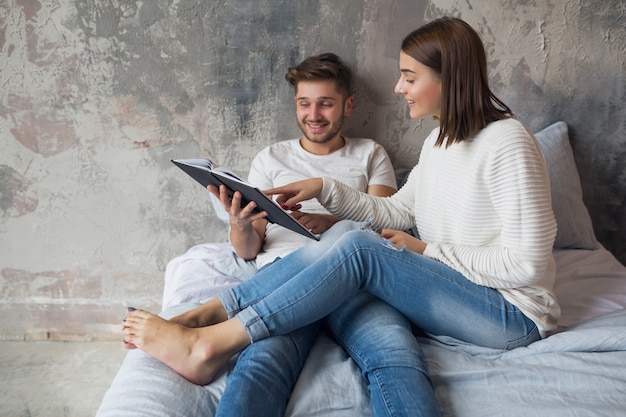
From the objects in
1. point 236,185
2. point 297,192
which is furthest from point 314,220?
point 236,185

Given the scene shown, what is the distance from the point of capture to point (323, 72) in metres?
1.95

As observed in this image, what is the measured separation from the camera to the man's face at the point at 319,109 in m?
1.97

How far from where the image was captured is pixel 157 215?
2.29 metres

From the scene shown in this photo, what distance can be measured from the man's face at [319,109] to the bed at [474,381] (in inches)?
32.3

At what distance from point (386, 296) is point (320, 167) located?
0.76 metres

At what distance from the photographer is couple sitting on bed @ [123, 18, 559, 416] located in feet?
4.12

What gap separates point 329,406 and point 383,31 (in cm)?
148

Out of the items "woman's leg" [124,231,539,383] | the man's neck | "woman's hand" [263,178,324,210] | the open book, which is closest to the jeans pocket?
"woman's leg" [124,231,539,383]

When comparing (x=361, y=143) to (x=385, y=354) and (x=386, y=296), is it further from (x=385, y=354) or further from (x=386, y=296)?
(x=385, y=354)

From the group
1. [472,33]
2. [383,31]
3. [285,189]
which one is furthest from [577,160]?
[285,189]

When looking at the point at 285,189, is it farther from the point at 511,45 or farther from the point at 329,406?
the point at 511,45

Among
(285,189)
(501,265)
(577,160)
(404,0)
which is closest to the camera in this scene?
(501,265)

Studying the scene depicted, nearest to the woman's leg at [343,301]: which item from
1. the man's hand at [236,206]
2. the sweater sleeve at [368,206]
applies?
the man's hand at [236,206]

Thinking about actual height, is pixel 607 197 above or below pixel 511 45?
below
